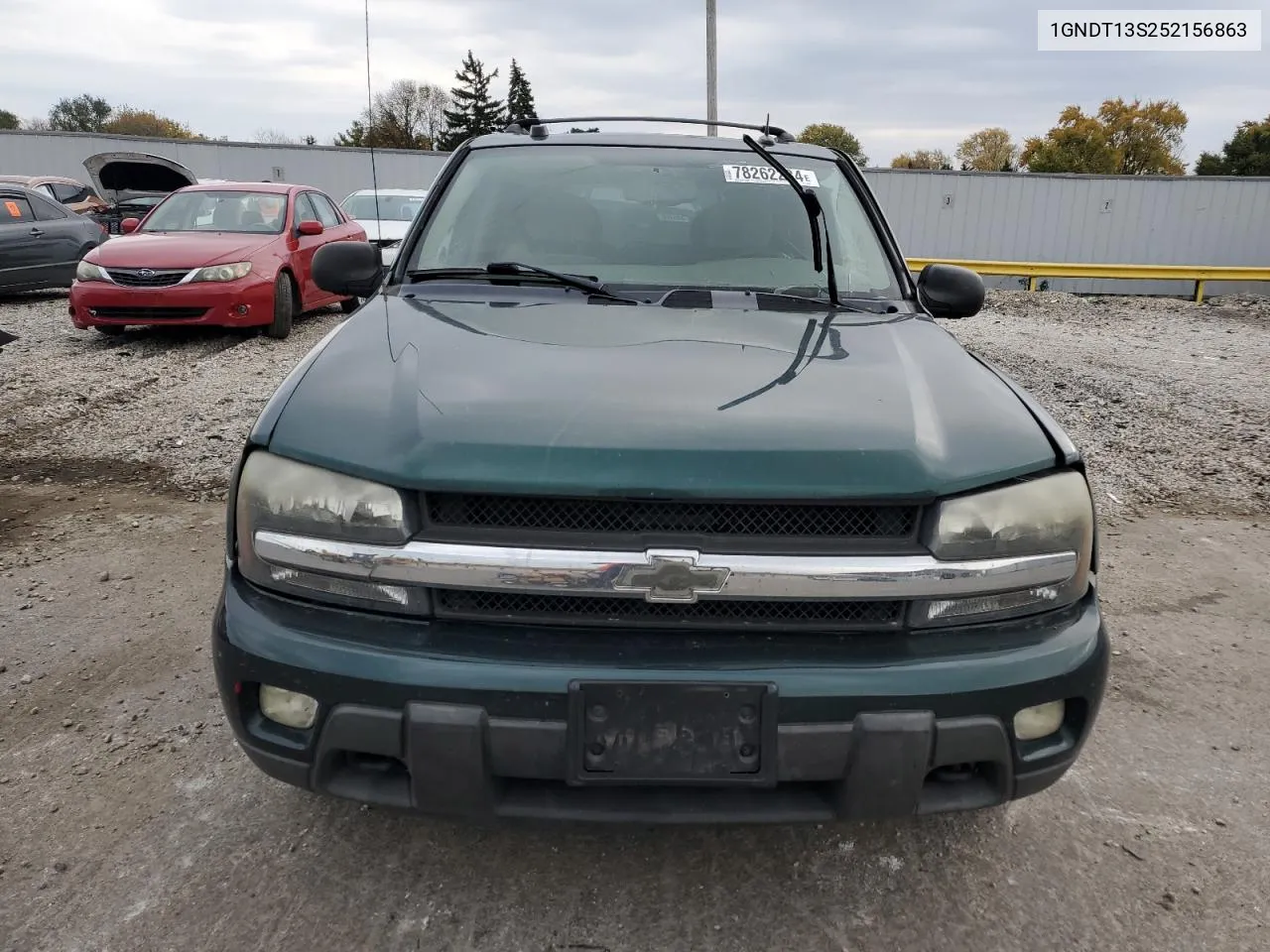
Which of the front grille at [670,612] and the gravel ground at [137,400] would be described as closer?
the front grille at [670,612]

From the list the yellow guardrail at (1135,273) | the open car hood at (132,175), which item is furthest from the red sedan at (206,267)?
the yellow guardrail at (1135,273)

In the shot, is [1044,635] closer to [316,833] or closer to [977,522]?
[977,522]

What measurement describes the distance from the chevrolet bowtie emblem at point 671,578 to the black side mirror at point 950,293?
157cm

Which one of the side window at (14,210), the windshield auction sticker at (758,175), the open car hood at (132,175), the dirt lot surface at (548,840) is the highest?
the open car hood at (132,175)

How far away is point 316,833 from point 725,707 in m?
1.17

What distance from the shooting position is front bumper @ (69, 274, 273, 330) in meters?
7.84

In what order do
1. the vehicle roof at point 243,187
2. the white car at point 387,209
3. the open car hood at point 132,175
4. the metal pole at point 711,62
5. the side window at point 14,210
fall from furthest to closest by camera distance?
the metal pole at point 711,62 → the open car hood at point 132,175 → the white car at point 387,209 → the side window at point 14,210 → the vehicle roof at point 243,187

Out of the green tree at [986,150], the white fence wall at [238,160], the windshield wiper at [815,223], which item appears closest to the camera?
the windshield wiper at [815,223]

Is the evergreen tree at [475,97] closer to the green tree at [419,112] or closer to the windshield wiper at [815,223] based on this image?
the green tree at [419,112]

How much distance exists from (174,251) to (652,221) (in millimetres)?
6699

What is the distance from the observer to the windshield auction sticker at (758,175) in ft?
9.81

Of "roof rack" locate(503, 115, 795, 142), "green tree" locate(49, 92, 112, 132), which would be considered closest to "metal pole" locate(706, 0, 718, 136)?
"roof rack" locate(503, 115, 795, 142)

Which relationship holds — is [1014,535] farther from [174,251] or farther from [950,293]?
[174,251]

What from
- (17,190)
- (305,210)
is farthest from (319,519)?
(17,190)
